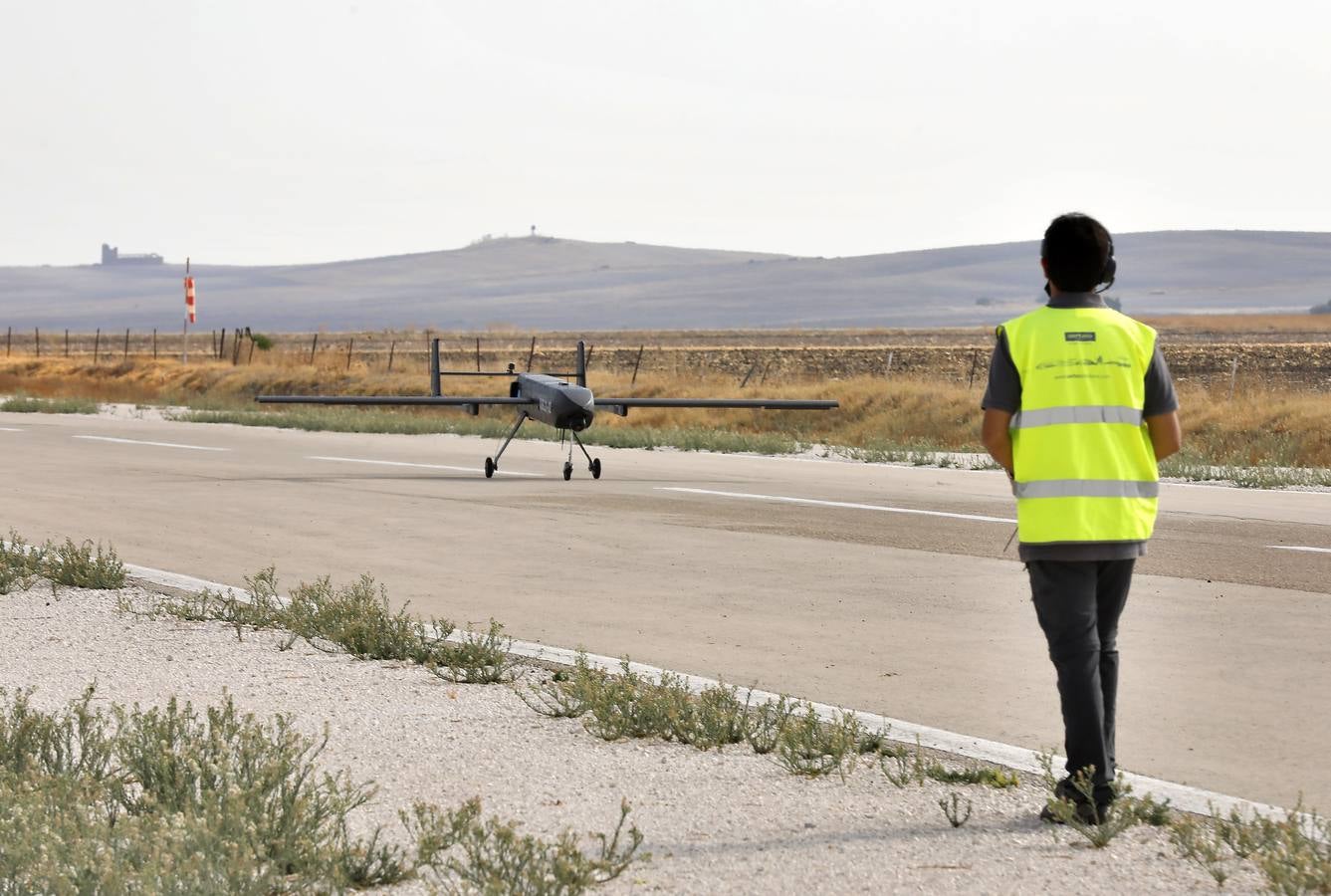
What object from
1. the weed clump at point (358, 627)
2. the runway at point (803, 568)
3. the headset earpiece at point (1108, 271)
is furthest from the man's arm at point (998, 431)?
the weed clump at point (358, 627)

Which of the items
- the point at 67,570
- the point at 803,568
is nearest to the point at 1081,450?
the point at 803,568

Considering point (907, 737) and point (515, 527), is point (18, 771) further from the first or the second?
point (515, 527)

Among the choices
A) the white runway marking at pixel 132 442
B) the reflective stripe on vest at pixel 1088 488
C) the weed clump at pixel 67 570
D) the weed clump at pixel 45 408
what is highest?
the reflective stripe on vest at pixel 1088 488

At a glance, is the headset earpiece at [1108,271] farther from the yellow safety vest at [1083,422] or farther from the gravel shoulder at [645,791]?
the gravel shoulder at [645,791]

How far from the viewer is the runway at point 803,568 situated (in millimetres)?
8562

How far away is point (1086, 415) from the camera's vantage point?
20.1 ft

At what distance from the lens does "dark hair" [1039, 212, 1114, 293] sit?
6.22m

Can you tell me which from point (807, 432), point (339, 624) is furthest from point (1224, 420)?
point (339, 624)

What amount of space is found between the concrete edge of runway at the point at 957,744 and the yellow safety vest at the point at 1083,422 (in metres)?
1.09

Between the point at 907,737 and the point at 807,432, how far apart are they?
2784 centimetres

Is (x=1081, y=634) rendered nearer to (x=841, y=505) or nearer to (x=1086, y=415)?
(x=1086, y=415)

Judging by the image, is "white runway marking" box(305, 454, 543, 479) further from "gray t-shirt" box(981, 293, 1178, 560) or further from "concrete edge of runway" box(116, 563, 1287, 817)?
"gray t-shirt" box(981, 293, 1178, 560)

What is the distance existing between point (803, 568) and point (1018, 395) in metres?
7.54

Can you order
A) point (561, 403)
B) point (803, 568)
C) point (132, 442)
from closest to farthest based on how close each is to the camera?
1. point (803, 568)
2. point (561, 403)
3. point (132, 442)
